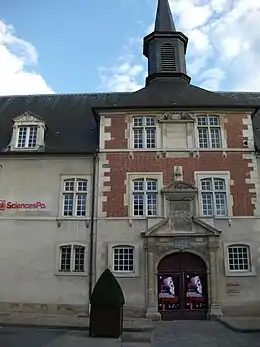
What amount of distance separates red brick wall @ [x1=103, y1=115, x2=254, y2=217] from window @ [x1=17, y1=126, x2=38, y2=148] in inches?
156

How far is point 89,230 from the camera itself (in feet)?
58.2

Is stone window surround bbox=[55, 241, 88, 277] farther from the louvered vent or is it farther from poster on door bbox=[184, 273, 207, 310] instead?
the louvered vent

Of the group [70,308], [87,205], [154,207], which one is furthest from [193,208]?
[70,308]

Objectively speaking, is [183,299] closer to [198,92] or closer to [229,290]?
[229,290]

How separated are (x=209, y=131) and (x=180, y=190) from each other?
352 centimetres

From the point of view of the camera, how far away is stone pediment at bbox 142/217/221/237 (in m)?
17.2

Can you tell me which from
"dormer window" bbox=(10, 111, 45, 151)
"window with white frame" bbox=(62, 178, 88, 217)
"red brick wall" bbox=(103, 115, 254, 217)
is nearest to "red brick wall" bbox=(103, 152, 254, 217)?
"red brick wall" bbox=(103, 115, 254, 217)

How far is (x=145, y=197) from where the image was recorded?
18.0 metres

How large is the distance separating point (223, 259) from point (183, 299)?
2.56 metres

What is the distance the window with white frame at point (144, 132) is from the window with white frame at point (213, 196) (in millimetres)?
3270

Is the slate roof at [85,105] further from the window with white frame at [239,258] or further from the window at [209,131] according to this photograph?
the window with white frame at [239,258]

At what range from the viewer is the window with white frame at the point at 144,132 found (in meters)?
18.9

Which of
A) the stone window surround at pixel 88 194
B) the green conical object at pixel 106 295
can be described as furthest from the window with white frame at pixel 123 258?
the green conical object at pixel 106 295

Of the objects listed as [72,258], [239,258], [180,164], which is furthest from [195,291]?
[180,164]
